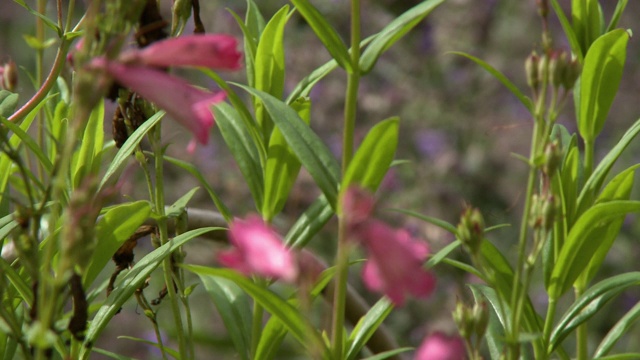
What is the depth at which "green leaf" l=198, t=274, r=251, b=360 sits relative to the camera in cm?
62

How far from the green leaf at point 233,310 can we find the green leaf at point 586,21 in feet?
0.99

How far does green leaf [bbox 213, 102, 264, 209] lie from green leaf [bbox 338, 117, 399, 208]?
0.50ft

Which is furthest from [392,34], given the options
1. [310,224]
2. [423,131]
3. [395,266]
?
[423,131]

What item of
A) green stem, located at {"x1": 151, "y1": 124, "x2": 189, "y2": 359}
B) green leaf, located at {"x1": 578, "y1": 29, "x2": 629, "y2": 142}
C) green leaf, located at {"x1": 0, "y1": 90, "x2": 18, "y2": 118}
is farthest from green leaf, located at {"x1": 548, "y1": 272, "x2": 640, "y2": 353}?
green leaf, located at {"x1": 0, "y1": 90, "x2": 18, "y2": 118}

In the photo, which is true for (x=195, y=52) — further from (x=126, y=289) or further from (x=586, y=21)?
(x=586, y=21)

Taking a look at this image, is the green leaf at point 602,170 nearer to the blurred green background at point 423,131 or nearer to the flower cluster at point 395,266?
the flower cluster at point 395,266

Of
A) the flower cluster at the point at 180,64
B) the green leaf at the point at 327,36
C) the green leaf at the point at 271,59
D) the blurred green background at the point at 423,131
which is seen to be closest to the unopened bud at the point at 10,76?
the green leaf at the point at 271,59

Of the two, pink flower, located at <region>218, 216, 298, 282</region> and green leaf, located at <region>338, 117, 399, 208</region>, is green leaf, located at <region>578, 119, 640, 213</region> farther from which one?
pink flower, located at <region>218, 216, 298, 282</region>

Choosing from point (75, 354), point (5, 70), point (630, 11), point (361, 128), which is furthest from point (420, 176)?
point (75, 354)

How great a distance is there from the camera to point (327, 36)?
52 cm

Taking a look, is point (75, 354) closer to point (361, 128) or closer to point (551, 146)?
point (551, 146)

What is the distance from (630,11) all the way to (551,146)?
3082 mm

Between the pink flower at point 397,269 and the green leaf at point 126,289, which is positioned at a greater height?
the pink flower at point 397,269

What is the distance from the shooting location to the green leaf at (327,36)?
20.3 inches
